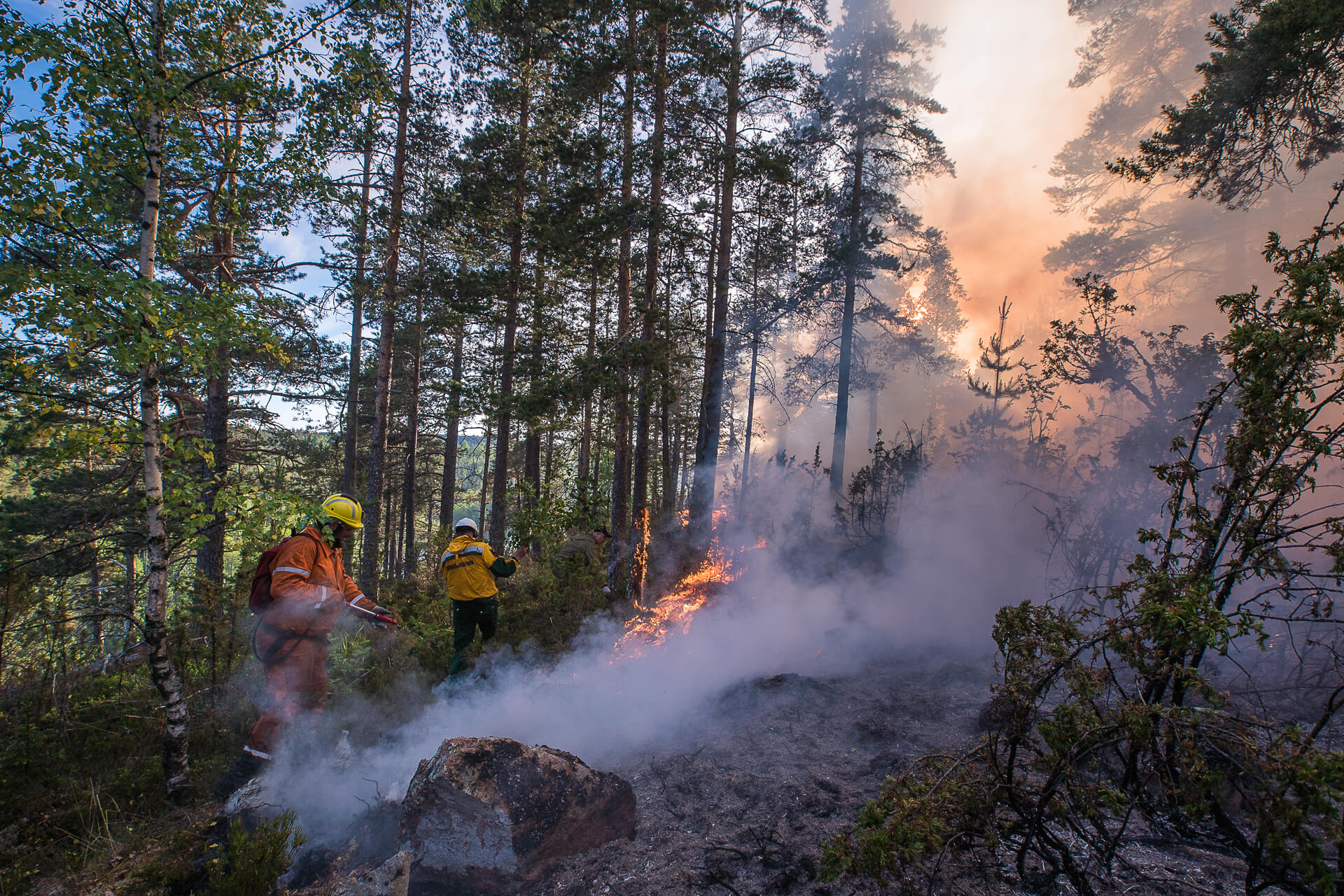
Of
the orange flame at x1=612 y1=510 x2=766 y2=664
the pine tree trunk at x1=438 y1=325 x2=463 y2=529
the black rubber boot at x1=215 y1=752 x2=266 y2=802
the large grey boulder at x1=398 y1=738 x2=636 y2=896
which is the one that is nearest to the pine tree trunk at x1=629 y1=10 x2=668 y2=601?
the orange flame at x1=612 y1=510 x2=766 y2=664

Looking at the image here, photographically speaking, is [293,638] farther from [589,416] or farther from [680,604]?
[589,416]

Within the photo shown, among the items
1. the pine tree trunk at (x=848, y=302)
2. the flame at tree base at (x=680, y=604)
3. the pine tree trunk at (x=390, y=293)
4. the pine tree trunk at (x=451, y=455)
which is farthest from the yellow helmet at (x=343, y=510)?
the pine tree trunk at (x=451, y=455)

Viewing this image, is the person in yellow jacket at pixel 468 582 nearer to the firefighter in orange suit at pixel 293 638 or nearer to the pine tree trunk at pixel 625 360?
the firefighter in orange suit at pixel 293 638

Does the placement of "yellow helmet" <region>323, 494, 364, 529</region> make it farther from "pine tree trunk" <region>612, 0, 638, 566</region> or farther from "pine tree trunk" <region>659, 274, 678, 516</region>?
"pine tree trunk" <region>659, 274, 678, 516</region>

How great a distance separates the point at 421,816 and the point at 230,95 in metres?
6.32

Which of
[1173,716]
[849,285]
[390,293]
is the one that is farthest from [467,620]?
[849,285]

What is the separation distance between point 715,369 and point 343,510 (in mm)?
8355

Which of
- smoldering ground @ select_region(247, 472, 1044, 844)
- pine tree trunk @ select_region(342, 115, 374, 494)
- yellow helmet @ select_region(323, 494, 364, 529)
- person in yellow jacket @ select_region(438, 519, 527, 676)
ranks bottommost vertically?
smoldering ground @ select_region(247, 472, 1044, 844)

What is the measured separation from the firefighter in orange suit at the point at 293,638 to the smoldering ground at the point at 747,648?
295mm

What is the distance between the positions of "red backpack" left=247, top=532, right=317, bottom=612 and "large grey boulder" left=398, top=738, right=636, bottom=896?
2232 millimetres

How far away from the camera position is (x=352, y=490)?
14.6m

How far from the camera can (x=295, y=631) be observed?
472cm

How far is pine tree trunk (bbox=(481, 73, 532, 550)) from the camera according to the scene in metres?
11.8

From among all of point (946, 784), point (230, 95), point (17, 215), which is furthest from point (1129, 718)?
point (230, 95)
